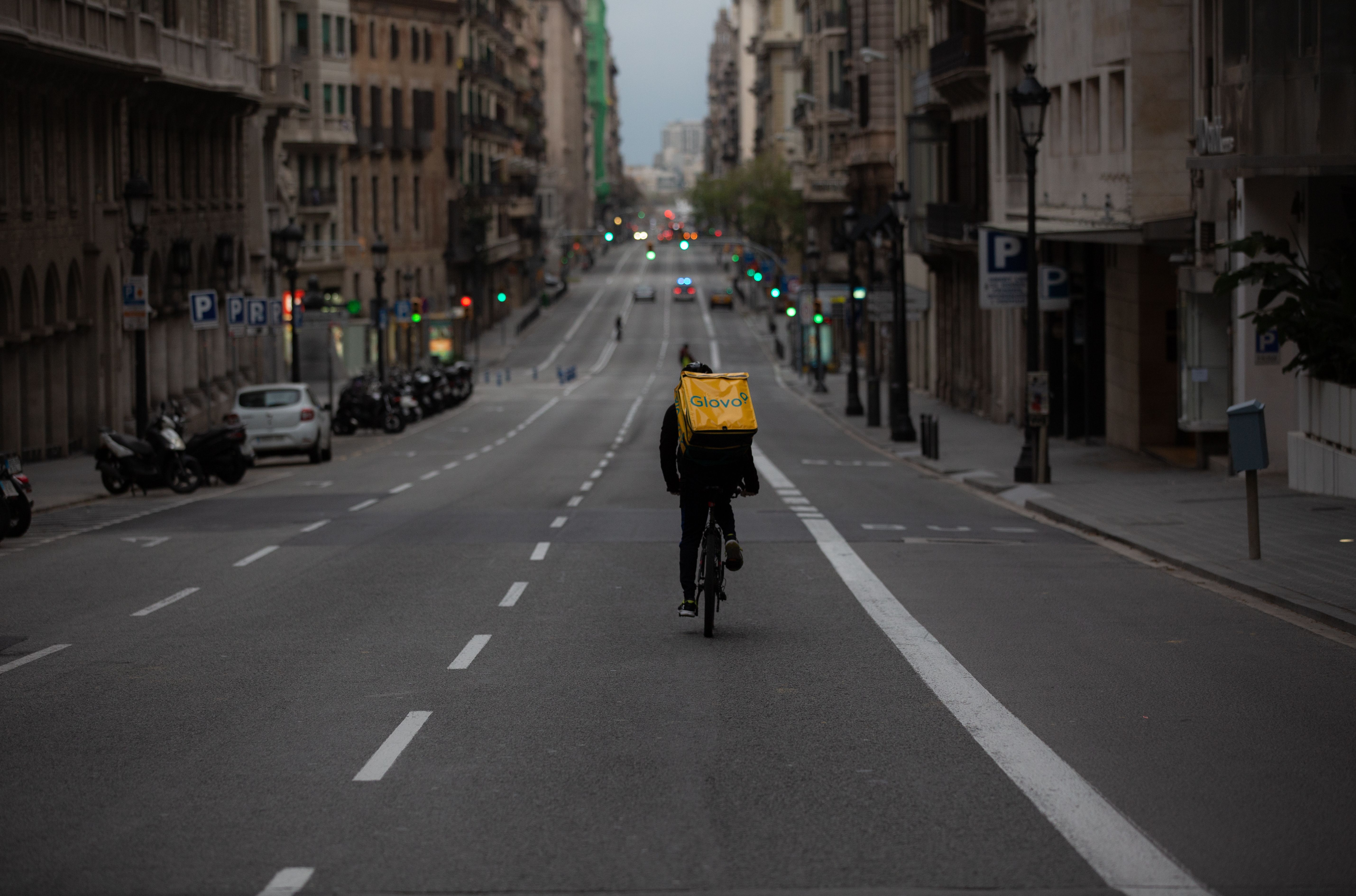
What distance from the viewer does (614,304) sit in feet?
493

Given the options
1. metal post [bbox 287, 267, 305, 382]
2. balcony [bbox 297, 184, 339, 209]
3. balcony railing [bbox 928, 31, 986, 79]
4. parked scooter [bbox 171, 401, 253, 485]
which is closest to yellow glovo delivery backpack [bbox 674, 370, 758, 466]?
parked scooter [bbox 171, 401, 253, 485]

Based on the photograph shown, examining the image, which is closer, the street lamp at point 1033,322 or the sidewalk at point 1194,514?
the sidewalk at point 1194,514

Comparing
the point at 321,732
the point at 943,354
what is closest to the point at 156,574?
the point at 321,732

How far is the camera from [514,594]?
15641 millimetres

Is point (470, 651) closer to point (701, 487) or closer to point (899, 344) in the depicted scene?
point (701, 487)

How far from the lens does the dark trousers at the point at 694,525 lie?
42.3 ft

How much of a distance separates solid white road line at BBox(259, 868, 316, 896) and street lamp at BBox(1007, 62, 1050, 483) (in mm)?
20601

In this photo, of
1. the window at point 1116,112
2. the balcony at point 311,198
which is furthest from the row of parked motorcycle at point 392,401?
the balcony at point 311,198

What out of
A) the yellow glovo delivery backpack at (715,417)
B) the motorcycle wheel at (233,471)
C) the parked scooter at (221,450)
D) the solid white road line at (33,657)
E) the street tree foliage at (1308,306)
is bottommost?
the solid white road line at (33,657)

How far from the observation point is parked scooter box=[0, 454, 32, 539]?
20.5 metres

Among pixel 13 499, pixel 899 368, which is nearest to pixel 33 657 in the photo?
pixel 13 499

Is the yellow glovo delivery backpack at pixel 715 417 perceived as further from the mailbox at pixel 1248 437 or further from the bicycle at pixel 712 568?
the mailbox at pixel 1248 437

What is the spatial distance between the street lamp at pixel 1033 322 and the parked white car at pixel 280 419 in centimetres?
1476

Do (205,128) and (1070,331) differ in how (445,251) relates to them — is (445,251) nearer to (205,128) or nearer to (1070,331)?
(205,128)
